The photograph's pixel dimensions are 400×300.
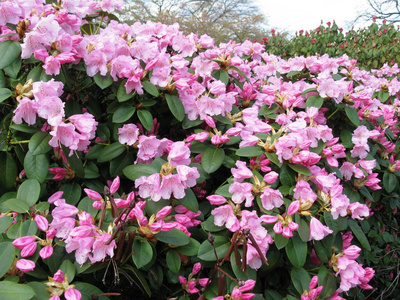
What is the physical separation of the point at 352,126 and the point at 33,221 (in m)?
1.50

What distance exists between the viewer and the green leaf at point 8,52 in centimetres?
117

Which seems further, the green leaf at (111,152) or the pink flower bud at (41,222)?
the green leaf at (111,152)

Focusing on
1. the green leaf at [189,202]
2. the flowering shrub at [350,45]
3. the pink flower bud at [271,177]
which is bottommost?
the green leaf at [189,202]

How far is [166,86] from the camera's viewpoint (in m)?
1.40

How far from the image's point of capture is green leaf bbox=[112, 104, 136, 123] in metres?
1.31

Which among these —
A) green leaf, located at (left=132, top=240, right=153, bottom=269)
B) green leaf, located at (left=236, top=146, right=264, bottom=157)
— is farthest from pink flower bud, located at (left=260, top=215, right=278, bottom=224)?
green leaf, located at (left=132, top=240, right=153, bottom=269)

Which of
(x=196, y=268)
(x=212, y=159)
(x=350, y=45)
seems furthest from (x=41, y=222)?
(x=350, y=45)

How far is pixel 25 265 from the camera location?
900 millimetres

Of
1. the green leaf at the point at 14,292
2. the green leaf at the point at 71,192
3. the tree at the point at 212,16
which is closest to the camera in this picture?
the green leaf at the point at 14,292

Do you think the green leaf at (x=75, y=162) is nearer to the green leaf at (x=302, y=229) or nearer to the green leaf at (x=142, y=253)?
the green leaf at (x=142, y=253)

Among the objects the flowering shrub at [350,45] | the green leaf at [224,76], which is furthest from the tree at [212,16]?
the green leaf at [224,76]

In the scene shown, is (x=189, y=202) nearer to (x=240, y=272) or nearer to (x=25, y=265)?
(x=240, y=272)

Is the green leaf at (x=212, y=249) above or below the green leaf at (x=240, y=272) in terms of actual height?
above

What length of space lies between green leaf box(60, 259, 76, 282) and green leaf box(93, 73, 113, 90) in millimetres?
630
